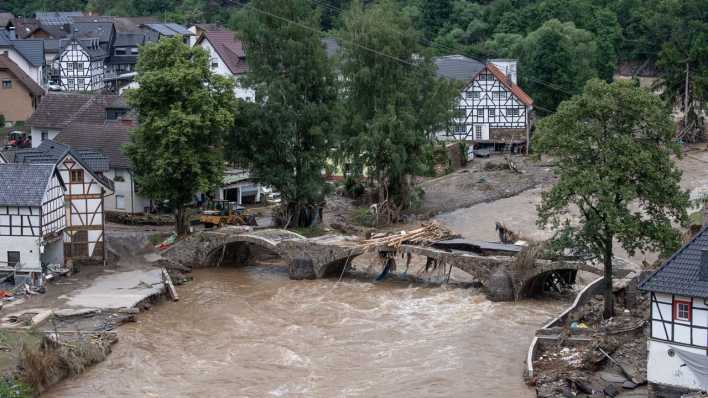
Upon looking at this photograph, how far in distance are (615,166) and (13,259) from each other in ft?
90.6

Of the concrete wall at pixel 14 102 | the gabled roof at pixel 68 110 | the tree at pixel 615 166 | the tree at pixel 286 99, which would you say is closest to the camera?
the tree at pixel 615 166

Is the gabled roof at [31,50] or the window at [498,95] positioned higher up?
the gabled roof at [31,50]

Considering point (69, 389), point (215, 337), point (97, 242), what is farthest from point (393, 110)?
point (69, 389)

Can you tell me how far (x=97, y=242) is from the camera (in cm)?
5544

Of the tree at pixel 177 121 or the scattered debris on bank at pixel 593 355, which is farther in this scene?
the tree at pixel 177 121

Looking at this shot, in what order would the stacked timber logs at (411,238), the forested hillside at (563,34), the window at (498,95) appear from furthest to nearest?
1. the forested hillside at (563,34)
2. the window at (498,95)
3. the stacked timber logs at (411,238)

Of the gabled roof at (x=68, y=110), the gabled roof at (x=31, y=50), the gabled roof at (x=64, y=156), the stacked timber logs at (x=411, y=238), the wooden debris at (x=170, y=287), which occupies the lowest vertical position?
the wooden debris at (x=170, y=287)

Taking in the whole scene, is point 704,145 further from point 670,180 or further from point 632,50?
point 670,180

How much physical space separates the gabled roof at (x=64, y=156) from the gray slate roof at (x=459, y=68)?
115 ft

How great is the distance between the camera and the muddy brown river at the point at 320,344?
1567 inches

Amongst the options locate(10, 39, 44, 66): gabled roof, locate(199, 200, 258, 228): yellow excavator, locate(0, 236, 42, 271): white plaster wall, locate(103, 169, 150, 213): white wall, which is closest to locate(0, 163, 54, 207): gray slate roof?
locate(0, 236, 42, 271): white plaster wall

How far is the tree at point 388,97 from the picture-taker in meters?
65.4

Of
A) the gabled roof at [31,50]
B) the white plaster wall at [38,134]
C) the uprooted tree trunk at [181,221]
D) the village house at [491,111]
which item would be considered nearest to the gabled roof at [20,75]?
the gabled roof at [31,50]

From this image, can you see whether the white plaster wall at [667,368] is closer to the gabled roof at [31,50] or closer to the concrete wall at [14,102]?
the concrete wall at [14,102]
